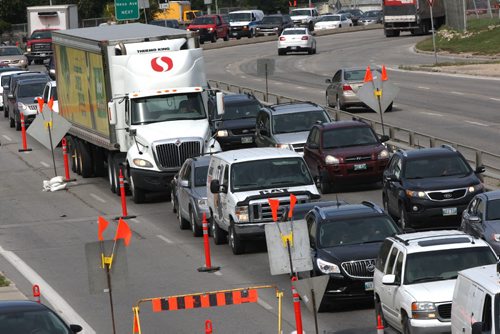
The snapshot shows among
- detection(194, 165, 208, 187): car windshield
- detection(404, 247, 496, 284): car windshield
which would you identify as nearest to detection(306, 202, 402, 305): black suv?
detection(404, 247, 496, 284): car windshield

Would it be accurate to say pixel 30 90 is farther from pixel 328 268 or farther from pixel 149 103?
pixel 328 268

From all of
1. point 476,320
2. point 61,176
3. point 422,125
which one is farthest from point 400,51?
point 476,320

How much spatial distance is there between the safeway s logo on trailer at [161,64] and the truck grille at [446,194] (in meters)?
9.55

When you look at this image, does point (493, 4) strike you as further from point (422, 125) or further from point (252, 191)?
point (252, 191)

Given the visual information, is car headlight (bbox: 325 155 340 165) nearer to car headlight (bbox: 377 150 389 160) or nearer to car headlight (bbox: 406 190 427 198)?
car headlight (bbox: 377 150 389 160)

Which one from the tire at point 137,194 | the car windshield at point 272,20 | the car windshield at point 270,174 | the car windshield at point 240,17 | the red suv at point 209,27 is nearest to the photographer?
the car windshield at point 270,174

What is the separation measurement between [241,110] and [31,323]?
29918 millimetres

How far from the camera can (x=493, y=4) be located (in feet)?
311

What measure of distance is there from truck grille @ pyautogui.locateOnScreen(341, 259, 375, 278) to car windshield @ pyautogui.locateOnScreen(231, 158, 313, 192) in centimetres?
625

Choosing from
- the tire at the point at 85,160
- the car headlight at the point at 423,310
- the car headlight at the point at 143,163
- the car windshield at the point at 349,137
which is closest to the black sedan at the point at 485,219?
the car headlight at the point at 423,310

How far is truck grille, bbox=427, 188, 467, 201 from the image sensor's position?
27.3 m

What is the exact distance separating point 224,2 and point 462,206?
131 meters

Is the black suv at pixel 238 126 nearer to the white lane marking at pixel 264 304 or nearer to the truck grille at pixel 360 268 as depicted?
the white lane marking at pixel 264 304

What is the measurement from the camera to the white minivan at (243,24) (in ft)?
320
